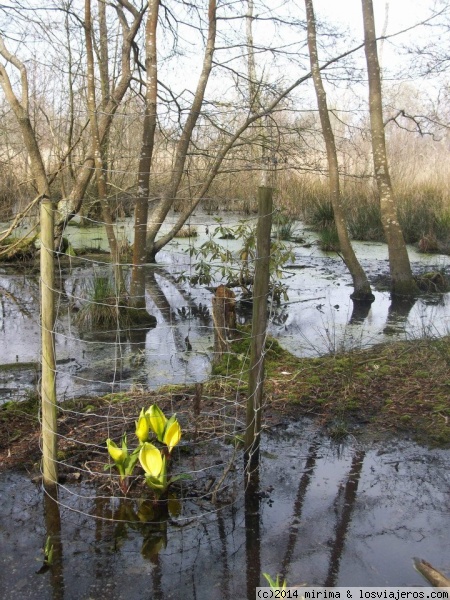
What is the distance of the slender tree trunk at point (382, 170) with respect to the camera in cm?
804

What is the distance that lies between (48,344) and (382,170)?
6.34 m

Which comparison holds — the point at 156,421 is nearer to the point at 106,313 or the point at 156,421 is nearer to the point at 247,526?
the point at 247,526

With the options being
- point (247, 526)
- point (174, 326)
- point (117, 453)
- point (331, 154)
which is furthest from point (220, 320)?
point (331, 154)

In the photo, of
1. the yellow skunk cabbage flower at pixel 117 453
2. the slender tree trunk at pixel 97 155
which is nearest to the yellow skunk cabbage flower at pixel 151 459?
the yellow skunk cabbage flower at pixel 117 453

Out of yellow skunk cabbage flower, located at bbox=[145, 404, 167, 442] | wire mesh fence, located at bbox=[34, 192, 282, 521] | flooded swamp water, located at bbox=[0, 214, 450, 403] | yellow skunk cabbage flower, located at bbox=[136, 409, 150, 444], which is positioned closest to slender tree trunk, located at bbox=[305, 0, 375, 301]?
flooded swamp water, located at bbox=[0, 214, 450, 403]

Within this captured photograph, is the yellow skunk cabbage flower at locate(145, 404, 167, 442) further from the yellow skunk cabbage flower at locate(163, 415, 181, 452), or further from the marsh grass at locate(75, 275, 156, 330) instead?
the marsh grass at locate(75, 275, 156, 330)

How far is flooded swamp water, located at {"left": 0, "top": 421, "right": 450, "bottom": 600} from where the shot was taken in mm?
2613

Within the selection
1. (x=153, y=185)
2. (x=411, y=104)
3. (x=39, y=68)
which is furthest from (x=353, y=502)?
(x=411, y=104)

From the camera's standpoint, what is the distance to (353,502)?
3.23m

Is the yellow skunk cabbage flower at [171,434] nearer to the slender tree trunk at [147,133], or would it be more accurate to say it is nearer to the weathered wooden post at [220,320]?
the weathered wooden post at [220,320]

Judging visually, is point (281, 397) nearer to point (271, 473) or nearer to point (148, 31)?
point (271, 473)

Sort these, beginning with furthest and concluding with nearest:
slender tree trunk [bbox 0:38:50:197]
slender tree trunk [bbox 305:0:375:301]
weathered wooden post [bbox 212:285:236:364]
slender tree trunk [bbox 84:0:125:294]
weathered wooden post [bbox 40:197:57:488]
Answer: slender tree trunk [bbox 305:0:375:301], slender tree trunk [bbox 0:38:50:197], slender tree trunk [bbox 84:0:125:294], weathered wooden post [bbox 212:285:236:364], weathered wooden post [bbox 40:197:57:488]

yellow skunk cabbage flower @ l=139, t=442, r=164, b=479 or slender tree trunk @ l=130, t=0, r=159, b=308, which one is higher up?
slender tree trunk @ l=130, t=0, r=159, b=308

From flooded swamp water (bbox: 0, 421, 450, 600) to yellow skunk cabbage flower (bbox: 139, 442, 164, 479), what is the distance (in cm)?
21
